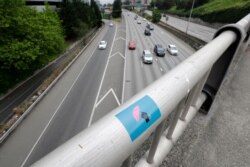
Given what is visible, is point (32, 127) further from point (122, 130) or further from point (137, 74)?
point (122, 130)

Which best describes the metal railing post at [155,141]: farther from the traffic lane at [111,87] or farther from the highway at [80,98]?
the traffic lane at [111,87]

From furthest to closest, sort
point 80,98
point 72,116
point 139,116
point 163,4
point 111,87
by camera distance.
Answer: point 163,4, point 111,87, point 80,98, point 72,116, point 139,116

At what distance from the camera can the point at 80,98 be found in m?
16.2

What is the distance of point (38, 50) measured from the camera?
53.4 feet

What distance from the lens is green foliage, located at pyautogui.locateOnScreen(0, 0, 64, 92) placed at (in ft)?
47.8

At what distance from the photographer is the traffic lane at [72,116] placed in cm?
1143

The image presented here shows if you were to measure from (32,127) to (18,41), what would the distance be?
7.99 m

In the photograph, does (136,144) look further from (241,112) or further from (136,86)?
(136,86)

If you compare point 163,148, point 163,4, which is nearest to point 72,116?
point 163,148

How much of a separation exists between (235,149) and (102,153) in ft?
8.91

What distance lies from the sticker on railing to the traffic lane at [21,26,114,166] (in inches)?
455

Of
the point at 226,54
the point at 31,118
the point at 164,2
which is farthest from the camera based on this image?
the point at 164,2

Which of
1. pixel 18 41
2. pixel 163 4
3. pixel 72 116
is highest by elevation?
pixel 163 4

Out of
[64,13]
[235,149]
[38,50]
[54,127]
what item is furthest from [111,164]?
[64,13]
